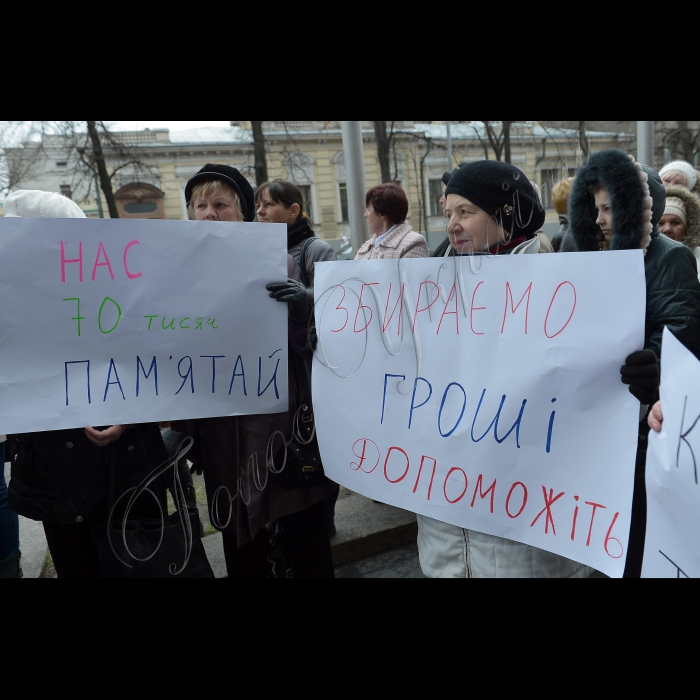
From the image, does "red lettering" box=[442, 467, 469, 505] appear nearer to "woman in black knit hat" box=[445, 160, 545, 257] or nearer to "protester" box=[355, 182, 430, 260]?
"woman in black knit hat" box=[445, 160, 545, 257]

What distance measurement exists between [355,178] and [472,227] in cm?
358

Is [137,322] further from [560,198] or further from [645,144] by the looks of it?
[645,144]

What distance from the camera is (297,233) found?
2252 mm

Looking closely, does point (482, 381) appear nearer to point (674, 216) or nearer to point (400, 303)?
point (400, 303)

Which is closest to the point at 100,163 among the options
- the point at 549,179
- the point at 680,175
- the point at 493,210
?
the point at 680,175

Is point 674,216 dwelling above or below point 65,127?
below

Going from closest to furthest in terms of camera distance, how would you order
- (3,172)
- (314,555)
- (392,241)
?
(314,555)
(392,241)
(3,172)

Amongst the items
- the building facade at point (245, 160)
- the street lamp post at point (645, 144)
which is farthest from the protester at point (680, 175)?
the building facade at point (245, 160)

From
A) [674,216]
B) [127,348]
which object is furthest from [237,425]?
[674,216]

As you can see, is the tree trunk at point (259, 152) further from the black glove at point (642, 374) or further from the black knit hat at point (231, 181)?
the black glove at point (642, 374)

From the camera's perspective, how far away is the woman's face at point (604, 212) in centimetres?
139

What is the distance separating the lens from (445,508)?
1.40 meters

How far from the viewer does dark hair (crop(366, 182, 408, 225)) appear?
3166 mm

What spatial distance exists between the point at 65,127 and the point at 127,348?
36.5 feet
